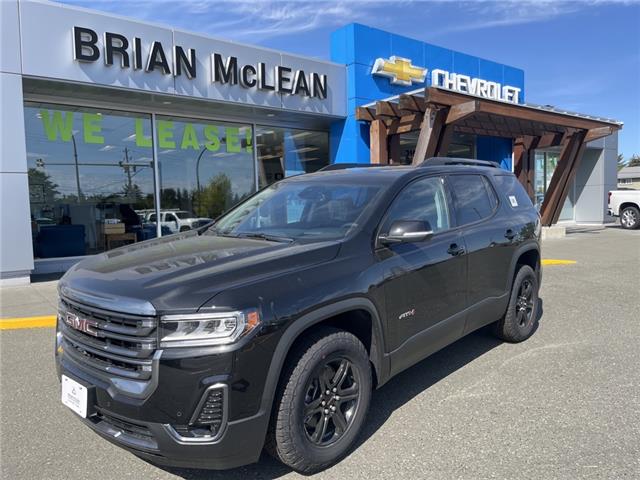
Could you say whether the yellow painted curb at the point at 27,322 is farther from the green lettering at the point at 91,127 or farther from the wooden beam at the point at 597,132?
the wooden beam at the point at 597,132

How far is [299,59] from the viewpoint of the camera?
40.1 ft

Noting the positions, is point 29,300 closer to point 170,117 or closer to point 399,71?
point 170,117

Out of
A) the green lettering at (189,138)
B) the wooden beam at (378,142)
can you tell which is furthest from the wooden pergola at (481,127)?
the green lettering at (189,138)

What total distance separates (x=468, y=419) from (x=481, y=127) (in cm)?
1383

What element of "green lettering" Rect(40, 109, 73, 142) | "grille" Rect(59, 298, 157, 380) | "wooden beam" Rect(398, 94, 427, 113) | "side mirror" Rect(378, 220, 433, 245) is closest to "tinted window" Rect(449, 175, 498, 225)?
"side mirror" Rect(378, 220, 433, 245)

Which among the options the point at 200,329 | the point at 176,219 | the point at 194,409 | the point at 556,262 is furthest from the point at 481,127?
the point at 194,409

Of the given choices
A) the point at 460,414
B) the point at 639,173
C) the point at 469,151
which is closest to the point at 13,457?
the point at 460,414

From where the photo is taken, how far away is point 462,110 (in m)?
11.6

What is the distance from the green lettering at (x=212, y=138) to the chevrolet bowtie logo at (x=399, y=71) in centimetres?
456

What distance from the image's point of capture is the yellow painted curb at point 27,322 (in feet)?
20.3

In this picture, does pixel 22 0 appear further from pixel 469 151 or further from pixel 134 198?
pixel 469 151


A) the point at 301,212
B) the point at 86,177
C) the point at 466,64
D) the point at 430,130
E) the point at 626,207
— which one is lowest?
the point at 626,207

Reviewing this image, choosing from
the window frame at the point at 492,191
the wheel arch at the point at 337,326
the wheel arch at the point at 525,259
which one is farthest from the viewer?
the wheel arch at the point at 525,259

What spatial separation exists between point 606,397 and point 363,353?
2163mm
